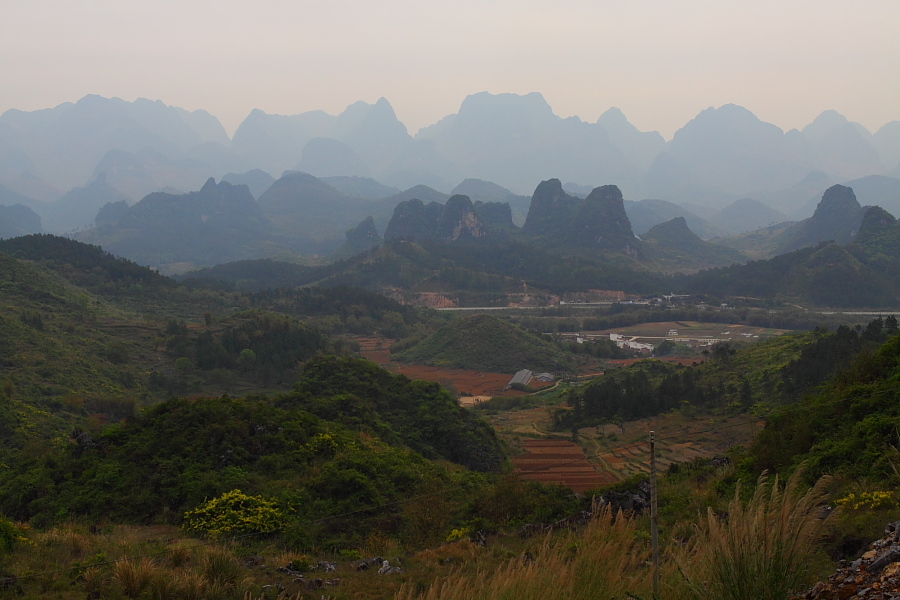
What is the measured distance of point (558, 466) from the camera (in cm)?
2566

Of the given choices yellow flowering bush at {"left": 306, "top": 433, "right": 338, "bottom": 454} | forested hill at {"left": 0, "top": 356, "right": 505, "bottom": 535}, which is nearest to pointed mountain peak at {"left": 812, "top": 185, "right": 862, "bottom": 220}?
forested hill at {"left": 0, "top": 356, "right": 505, "bottom": 535}

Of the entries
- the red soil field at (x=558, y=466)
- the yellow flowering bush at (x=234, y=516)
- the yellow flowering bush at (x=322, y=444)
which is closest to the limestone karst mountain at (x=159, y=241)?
the red soil field at (x=558, y=466)

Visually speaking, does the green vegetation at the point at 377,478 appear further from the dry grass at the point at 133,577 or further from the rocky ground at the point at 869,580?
the rocky ground at the point at 869,580

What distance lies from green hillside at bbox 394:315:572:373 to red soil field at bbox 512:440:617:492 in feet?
89.4

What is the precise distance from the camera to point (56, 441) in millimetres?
25078

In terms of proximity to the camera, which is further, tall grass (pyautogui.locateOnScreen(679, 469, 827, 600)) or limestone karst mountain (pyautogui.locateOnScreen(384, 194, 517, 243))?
limestone karst mountain (pyautogui.locateOnScreen(384, 194, 517, 243))

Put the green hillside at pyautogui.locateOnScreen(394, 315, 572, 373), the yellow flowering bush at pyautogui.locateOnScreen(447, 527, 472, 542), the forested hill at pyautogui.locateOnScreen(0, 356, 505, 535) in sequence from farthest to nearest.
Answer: the green hillside at pyautogui.locateOnScreen(394, 315, 572, 373) < the forested hill at pyautogui.locateOnScreen(0, 356, 505, 535) < the yellow flowering bush at pyautogui.locateOnScreen(447, 527, 472, 542)

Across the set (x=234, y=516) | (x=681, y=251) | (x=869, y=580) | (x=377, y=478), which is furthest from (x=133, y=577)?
(x=681, y=251)

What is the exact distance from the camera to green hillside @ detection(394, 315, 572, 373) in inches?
2327

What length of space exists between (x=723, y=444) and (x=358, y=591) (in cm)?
1965

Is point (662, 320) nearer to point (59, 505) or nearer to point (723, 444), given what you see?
point (723, 444)

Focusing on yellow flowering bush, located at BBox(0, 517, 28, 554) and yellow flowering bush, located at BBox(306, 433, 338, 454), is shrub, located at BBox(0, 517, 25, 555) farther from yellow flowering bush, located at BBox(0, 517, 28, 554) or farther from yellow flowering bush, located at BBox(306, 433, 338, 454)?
yellow flowering bush, located at BBox(306, 433, 338, 454)

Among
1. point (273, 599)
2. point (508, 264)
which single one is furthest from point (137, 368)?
point (508, 264)

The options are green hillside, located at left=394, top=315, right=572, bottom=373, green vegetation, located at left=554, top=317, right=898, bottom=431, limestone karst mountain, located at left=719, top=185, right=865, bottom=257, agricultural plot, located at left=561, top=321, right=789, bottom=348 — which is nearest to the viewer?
green vegetation, located at left=554, top=317, right=898, bottom=431
